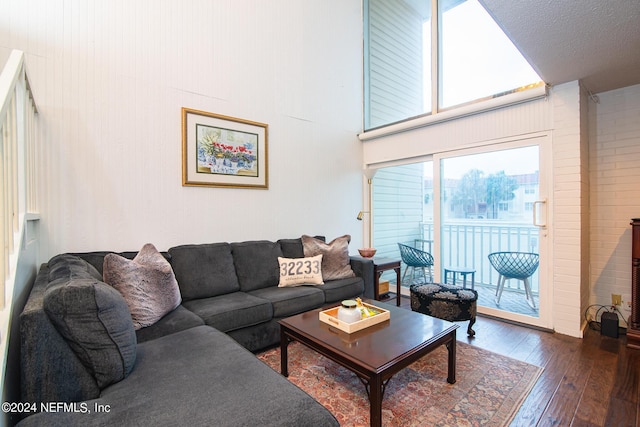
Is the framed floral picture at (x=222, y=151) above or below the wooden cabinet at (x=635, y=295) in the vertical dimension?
above

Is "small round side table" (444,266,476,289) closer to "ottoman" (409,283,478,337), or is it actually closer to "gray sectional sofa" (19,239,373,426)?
"ottoman" (409,283,478,337)

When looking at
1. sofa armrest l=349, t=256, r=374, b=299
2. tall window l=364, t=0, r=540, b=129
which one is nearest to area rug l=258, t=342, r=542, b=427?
sofa armrest l=349, t=256, r=374, b=299

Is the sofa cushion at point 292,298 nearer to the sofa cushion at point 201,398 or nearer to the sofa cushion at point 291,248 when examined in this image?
the sofa cushion at point 291,248

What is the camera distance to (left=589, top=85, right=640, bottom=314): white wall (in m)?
2.90

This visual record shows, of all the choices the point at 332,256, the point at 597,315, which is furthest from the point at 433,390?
the point at 597,315

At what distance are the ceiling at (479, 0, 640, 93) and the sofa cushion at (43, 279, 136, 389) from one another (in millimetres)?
2703

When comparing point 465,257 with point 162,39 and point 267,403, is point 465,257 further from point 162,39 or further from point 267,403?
point 162,39

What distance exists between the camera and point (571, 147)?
277cm

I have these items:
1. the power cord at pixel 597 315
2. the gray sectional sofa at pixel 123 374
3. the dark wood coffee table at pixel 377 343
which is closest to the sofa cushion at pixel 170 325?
the gray sectional sofa at pixel 123 374

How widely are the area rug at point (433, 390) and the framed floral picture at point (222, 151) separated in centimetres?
185

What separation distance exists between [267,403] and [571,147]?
132 inches

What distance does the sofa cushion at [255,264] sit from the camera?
294 cm

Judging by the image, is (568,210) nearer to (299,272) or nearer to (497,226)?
(497,226)

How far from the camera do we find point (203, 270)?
2.70 m
